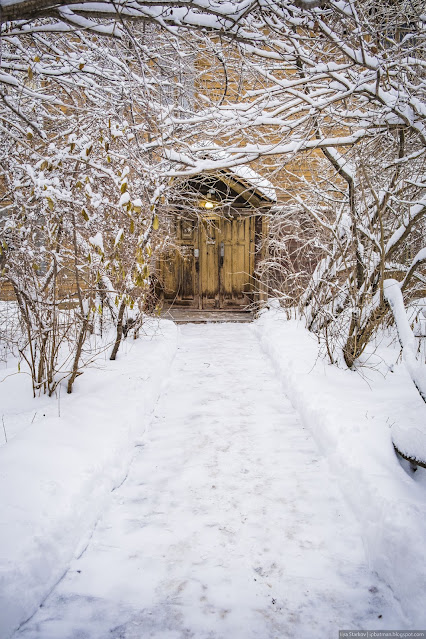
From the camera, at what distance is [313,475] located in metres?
3.01

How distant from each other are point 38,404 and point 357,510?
9.61 ft

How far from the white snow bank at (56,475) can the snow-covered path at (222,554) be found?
10 centimetres

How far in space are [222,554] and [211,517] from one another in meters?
0.34

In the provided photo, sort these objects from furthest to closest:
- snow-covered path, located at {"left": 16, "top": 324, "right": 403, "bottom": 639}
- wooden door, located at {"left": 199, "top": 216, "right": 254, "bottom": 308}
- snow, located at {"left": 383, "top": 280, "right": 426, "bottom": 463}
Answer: wooden door, located at {"left": 199, "top": 216, "right": 254, "bottom": 308} → snow, located at {"left": 383, "top": 280, "right": 426, "bottom": 463} → snow-covered path, located at {"left": 16, "top": 324, "right": 403, "bottom": 639}

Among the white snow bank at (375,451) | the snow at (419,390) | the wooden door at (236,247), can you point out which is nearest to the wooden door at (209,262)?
the wooden door at (236,247)

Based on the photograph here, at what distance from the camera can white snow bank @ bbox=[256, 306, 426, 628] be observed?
1.93 metres

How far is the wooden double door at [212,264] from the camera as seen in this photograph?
11.0 m

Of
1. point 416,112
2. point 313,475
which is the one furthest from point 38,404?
point 416,112

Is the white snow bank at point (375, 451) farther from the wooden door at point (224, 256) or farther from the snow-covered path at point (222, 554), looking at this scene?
the wooden door at point (224, 256)

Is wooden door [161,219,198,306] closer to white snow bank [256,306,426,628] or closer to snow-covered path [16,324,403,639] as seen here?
white snow bank [256,306,426,628]

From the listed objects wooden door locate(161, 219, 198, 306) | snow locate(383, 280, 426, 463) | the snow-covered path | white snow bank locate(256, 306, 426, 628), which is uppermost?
wooden door locate(161, 219, 198, 306)

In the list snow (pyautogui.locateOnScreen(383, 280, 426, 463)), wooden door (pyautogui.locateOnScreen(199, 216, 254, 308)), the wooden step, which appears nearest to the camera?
snow (pyautogui.locateOnScreen(383, 280, 426, 463))

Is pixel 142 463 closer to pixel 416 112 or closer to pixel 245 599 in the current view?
pixel 245 599

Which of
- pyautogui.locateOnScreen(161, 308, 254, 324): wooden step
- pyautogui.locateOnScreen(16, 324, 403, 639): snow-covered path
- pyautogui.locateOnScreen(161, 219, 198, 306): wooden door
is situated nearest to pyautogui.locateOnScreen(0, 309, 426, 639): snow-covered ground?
pyautogui.locateOnScreen(16, 324, 403, 639): snow-covered path
